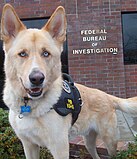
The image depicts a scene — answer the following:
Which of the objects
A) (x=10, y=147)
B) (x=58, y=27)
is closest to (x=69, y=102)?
(x=58, y=27)

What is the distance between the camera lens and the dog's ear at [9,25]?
2.68 m

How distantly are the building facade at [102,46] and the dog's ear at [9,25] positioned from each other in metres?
4.92

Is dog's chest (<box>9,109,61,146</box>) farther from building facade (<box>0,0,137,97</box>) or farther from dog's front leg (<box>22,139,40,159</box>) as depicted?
building facade (<box>0,0,137,97</box>)

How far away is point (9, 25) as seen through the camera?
2.74 m

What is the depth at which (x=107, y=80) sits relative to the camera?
7.59 metres

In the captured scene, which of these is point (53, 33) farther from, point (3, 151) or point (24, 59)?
point (3, 151)

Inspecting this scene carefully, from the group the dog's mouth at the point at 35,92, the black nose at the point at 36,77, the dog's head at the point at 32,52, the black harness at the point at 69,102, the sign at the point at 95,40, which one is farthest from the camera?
the sign at the point at 95,40

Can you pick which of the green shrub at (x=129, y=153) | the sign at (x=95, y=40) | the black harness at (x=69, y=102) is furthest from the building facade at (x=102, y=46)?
the black harness at (x=69, y=102)

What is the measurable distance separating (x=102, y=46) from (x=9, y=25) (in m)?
5.01

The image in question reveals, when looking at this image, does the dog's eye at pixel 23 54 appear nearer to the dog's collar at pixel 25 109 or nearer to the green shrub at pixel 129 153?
the dog's collar at pixel 25 109

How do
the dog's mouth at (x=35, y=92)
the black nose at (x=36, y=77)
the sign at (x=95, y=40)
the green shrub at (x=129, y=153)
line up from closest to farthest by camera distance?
1. the black nose at (x=36, y=77)
2. the dog's mouth at (x=35, y=92)
3. the green shrub at (x=129, y=153)
4. the sign at (x=95, y=40)

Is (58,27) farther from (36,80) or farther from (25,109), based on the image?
(25,109)

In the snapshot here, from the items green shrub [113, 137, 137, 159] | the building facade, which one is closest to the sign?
the building facade

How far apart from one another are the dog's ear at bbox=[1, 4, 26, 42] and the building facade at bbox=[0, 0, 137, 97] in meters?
4.92
